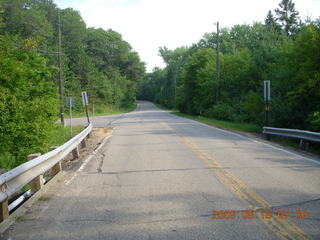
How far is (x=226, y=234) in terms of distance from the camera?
450 cm

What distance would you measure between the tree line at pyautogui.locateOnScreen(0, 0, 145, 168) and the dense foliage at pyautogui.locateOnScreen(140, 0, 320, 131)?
36.8ft

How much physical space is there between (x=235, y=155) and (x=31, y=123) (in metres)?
7.48

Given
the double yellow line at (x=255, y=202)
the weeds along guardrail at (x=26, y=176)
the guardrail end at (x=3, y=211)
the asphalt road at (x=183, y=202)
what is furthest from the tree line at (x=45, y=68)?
the guardrail end at (x=3, y=211)

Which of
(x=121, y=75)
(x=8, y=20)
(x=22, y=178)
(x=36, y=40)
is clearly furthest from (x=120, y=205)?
(x=121, y=75)

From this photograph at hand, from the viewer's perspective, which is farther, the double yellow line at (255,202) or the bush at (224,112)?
the bush at (224,112)

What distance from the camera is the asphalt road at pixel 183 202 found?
463cm

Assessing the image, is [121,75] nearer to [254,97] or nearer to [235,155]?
[254,97]

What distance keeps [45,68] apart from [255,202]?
36.8 ft

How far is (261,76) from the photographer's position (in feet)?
106

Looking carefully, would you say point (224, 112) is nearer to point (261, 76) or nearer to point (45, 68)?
point (261, 76)

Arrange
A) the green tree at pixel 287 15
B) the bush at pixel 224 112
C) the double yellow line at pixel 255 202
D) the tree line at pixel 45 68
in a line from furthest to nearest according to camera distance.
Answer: the green tree at pixel 287 15 < the bush at pixel 224 112 < the tree line at pixel 45 68 < the double yellow line at pixel 255 202

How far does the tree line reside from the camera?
39.6 feet
